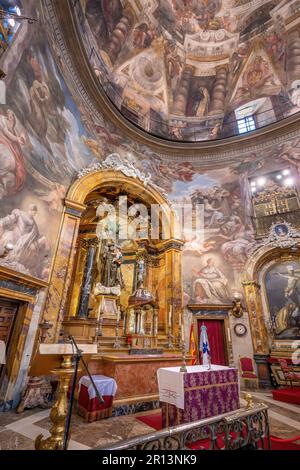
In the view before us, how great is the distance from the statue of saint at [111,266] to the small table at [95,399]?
4851mm

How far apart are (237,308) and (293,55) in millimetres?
15263

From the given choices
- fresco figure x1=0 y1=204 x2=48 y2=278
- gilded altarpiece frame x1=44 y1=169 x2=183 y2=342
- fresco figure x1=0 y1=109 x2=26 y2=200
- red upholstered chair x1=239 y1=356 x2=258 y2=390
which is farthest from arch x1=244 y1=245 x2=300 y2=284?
fresco figure x1=0 y1=109 x2=26 y2=200

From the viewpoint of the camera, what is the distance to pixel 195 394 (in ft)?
14.6

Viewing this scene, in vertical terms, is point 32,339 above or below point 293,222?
below

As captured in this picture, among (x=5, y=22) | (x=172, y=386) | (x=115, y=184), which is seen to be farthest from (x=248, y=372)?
(x=5, y=22)

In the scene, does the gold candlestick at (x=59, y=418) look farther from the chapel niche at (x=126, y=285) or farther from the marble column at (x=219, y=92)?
the marble column at (x=219, y=92)

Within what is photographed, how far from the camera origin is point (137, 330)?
8992 millimetres

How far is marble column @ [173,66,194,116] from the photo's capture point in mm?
16116

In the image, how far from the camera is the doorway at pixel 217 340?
10.3 m

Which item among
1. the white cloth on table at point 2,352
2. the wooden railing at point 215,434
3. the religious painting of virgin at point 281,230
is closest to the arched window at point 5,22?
the white cloth on table at point 2,352

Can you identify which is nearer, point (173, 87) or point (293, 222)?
point (293, 222)

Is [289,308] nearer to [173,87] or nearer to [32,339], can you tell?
[32,339]

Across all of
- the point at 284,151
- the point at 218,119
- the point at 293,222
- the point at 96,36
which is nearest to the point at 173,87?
the point at 218,119
